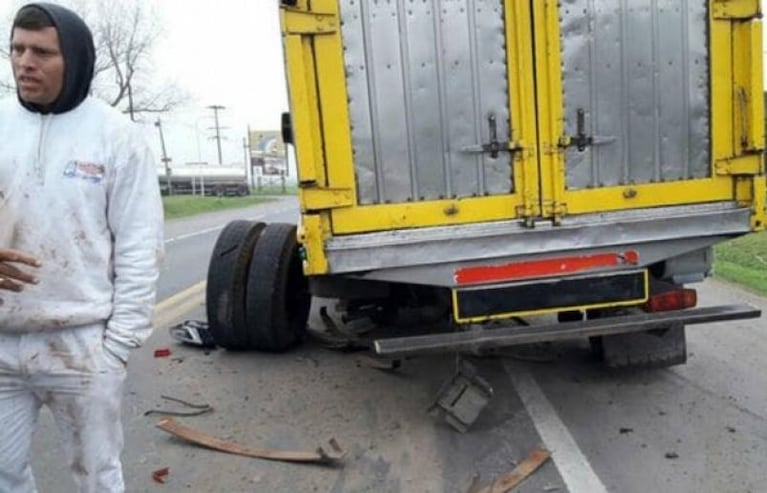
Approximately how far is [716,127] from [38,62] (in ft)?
12.3

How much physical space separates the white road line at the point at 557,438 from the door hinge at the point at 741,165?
5.84 feet

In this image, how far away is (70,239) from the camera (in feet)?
8.29

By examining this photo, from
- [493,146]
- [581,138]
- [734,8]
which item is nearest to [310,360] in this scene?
[493,146]

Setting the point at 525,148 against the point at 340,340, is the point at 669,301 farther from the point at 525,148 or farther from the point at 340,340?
the point at 340,340

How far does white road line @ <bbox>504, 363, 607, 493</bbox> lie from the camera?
3764 mm

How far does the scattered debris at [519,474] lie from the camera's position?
3.72m

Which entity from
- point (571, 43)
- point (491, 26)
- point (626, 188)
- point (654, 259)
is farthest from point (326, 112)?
point (654, 259)

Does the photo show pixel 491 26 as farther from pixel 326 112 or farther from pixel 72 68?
pixel 72 68

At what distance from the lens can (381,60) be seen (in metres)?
4.40

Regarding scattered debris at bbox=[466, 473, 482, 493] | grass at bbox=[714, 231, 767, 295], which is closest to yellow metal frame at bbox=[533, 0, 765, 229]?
scattered debris at bbox=[466, 473, 482, 493]

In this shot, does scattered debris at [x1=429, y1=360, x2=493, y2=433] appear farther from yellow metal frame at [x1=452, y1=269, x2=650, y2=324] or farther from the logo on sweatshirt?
the logo on sweatshirt

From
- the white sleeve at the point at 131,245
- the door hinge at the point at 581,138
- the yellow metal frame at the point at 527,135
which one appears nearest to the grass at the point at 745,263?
the yellow metal frame at the point at 527,135

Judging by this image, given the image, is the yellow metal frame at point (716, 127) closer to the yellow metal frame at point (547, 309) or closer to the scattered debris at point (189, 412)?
the yellow metal frame at point (547, 309)

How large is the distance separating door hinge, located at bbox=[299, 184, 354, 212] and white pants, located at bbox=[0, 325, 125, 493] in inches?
75.8
